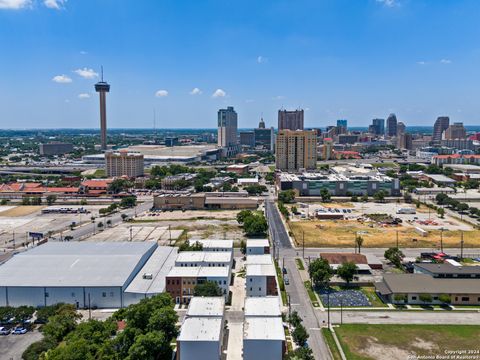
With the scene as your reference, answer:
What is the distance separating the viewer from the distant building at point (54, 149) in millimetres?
148250

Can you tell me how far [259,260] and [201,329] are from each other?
12708 millimetres

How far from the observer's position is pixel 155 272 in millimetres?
31500

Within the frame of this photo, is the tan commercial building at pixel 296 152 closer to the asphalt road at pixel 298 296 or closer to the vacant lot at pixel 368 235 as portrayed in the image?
the vacant lot at pixel 368 235

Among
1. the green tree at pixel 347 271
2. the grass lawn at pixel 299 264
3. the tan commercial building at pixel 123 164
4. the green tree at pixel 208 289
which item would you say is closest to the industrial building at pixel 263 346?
the green tree at pixel 208 289

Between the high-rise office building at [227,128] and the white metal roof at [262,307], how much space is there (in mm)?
135822

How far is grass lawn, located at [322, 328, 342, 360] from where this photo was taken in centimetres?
2112

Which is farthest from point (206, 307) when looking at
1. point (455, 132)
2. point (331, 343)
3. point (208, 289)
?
point (455, 132)

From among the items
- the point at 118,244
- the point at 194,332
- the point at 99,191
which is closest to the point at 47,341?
the point at 194,332

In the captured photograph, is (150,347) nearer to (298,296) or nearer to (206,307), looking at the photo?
(206,307)

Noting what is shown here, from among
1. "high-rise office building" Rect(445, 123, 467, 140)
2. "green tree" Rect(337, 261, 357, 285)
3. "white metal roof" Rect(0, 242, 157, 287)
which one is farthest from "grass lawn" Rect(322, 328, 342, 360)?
"high-rise office building" Rect(445, 123, 467, 140)

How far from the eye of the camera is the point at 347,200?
227ft

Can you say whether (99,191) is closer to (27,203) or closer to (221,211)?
(27,203)

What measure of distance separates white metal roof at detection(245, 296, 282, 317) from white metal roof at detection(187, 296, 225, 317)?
148 centimetres

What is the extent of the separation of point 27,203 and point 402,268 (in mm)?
56438
